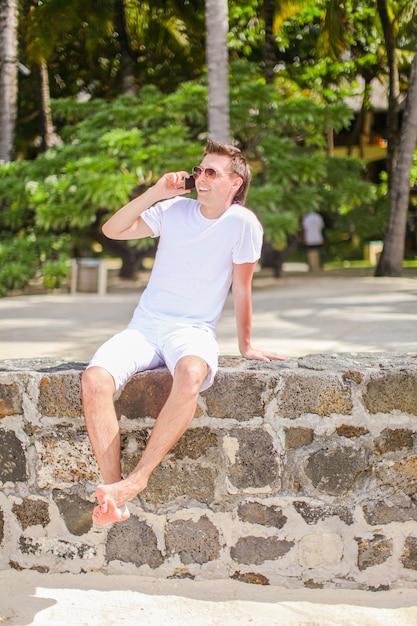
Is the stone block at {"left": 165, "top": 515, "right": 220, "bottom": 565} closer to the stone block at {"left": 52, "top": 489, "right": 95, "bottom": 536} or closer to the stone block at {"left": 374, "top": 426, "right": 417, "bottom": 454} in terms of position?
the stone block at {"left": 52, "top": 489, "right": 95, "bottom": 536}

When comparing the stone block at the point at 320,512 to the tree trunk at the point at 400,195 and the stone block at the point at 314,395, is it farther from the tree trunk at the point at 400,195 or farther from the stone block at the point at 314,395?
the tree trunk at the point at 400,195

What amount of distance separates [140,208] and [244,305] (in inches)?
24.3

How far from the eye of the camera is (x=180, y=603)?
125 inches

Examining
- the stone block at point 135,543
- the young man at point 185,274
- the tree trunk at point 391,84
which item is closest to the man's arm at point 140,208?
the young man at point 185,274

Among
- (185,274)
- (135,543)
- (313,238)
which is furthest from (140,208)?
(313,238)

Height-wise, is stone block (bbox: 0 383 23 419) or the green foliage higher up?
the green foliage

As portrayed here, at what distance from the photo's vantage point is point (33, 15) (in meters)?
12.1

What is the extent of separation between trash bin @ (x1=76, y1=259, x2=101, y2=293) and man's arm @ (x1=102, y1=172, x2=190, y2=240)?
7171mm

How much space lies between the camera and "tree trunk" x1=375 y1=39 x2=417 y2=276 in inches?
439

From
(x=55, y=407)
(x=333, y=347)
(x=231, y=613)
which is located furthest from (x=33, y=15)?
(x=231, y=613)

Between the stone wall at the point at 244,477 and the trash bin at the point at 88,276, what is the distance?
716 centimetres

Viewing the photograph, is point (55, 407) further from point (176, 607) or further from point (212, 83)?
point (212, 83)

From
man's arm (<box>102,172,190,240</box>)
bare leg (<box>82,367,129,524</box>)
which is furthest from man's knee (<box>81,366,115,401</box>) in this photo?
man's arm (<box>102,172,190,240</box>)

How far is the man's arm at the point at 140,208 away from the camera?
321cm
